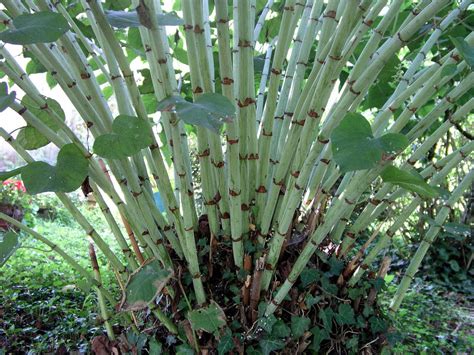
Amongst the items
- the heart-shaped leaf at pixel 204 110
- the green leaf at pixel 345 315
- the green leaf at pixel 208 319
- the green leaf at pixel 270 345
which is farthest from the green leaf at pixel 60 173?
the green leaf at pixel 345 315

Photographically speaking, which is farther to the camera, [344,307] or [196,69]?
[344,307]

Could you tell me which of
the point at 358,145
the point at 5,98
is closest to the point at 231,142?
the point at 358,145

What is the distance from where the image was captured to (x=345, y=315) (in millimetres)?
887

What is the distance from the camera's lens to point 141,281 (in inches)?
31.7

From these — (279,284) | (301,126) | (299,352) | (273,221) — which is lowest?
(299,352)

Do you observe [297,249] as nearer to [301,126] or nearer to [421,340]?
[301,126]

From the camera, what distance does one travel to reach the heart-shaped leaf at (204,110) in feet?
1.93

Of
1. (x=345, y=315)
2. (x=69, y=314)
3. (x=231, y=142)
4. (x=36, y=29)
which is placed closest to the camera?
(x=36, y=29)

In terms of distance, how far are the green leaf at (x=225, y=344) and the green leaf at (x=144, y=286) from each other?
15 cm

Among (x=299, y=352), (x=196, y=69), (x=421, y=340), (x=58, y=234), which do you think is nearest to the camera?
(x=196, y=69)

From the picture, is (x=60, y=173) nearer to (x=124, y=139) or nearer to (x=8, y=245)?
(x=124, y=139)

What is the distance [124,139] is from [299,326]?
46 cm

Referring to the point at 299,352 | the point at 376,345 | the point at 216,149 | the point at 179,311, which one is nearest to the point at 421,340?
the point at 376,345

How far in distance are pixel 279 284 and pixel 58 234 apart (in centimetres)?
356
